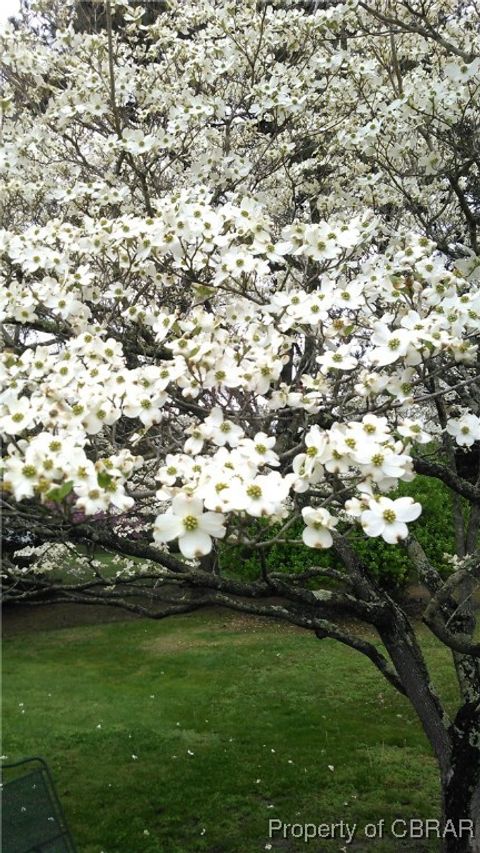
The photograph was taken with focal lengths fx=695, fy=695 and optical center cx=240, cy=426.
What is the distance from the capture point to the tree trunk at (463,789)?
3.96 m

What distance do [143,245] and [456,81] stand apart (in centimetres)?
228

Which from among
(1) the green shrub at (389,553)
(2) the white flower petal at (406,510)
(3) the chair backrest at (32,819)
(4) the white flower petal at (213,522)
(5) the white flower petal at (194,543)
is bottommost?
(3) the chair backrest at (32,819)

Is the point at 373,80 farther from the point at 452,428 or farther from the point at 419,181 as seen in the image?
the point at 452,428

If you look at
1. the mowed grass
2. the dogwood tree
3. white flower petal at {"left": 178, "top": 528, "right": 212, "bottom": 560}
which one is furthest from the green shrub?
white flower petal at {"left": 178, "top": 528, "right": 212, "bottom": 560}

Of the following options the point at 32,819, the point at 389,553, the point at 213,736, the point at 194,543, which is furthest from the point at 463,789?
the point at 389,553

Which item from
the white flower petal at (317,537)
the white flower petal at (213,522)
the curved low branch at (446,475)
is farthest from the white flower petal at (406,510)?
the curved low branch at (446,475)

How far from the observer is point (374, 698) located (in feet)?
23.8

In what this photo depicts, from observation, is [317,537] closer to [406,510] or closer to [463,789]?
[406,510]

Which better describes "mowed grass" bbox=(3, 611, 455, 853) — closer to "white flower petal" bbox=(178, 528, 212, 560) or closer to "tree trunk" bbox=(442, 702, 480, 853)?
"tree trunk" bbox=(442, 702, 480, 853)

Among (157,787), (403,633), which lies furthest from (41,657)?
(403,633)

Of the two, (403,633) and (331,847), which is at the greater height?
(403,633)

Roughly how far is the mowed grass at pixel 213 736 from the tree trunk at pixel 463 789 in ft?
2.70

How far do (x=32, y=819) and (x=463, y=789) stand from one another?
8.22 feet

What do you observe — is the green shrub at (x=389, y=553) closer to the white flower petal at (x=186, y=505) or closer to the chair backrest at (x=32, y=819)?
the chair backrest at (x=32, y=819)
